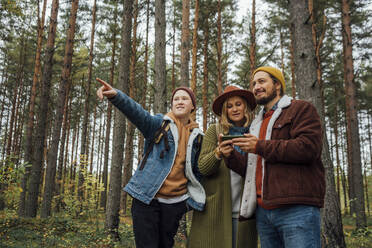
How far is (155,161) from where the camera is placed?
2.85 meters

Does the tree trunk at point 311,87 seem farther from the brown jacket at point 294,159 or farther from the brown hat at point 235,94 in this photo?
the brown jacket at point 294,159

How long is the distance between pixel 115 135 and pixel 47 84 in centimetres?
607

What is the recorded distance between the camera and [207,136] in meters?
2.87

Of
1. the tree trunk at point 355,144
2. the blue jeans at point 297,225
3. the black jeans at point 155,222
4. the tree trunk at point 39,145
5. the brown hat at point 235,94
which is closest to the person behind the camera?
the blue jeans at point 297,225

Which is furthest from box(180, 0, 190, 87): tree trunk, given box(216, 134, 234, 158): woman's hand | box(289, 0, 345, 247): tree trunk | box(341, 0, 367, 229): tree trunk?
box(341, 0, 367, 229): tree trunk

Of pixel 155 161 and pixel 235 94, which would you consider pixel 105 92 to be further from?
pixel 235 94

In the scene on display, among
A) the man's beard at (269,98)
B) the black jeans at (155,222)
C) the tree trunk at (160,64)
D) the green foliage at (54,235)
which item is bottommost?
the green foliage at (54,235)

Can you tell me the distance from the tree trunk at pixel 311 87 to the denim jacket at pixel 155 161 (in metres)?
2.76

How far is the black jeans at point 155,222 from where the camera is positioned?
8.82 ft

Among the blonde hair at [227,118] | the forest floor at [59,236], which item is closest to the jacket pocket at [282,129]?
the blonde hair at [227,118]

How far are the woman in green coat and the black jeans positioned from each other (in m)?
0.22

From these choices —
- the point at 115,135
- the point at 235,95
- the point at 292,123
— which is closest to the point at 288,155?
the point at 292,123

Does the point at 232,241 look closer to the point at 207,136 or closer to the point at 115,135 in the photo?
the point at 207,136

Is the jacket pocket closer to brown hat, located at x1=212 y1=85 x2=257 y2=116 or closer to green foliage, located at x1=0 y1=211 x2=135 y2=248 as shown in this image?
brown hat, located at x1=212 y1=85 x2=257 y2=116
